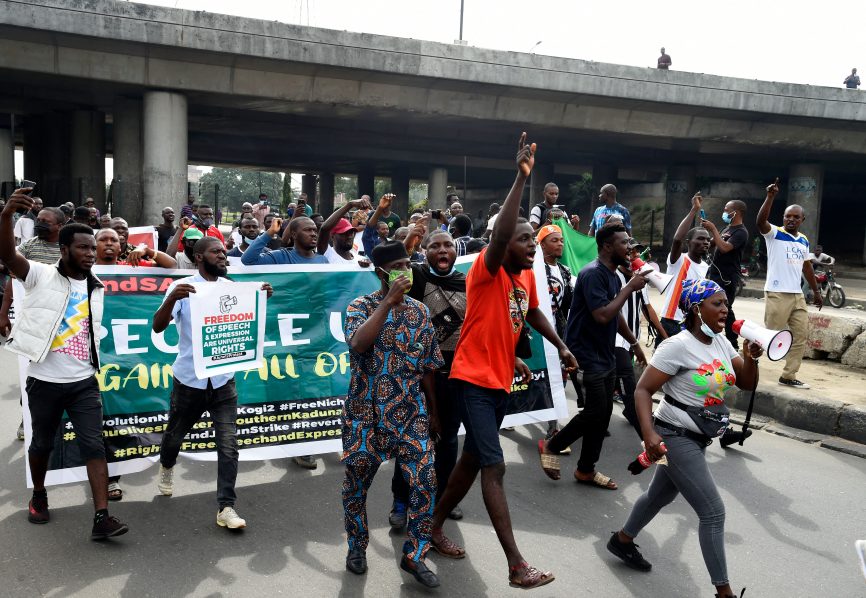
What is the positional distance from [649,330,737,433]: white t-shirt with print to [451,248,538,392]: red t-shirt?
2.54 feet

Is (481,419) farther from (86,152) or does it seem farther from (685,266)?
(86,152)

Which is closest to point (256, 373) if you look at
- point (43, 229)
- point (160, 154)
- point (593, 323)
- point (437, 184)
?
point (593, 323)

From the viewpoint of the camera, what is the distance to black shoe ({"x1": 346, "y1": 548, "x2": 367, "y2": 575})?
3.97 meters

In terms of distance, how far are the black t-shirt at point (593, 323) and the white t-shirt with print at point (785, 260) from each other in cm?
331

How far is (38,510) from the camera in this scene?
4559 millimetres

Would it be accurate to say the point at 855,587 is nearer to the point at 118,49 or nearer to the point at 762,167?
the point at 118,49

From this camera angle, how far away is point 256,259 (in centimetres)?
591

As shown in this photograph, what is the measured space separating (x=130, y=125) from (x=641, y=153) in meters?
20.3

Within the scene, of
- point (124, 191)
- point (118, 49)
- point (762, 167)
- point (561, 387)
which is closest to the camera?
point (561, 387)

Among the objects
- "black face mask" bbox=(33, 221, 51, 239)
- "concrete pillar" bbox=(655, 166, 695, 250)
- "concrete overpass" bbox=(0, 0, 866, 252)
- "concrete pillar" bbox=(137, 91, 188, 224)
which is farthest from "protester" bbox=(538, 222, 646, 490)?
"concrete pillar" bbox=(655, 166, 695, 250)

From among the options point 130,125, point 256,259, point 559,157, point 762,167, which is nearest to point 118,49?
point 130,125

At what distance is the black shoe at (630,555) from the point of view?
163 inches

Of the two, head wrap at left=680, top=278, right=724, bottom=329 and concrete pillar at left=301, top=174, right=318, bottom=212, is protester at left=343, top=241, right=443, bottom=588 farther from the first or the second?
concrete pillar at left=301, top=174, right=318, bottom=212

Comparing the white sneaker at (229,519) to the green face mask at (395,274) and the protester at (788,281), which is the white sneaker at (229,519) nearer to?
the green face mask at (395,274)
